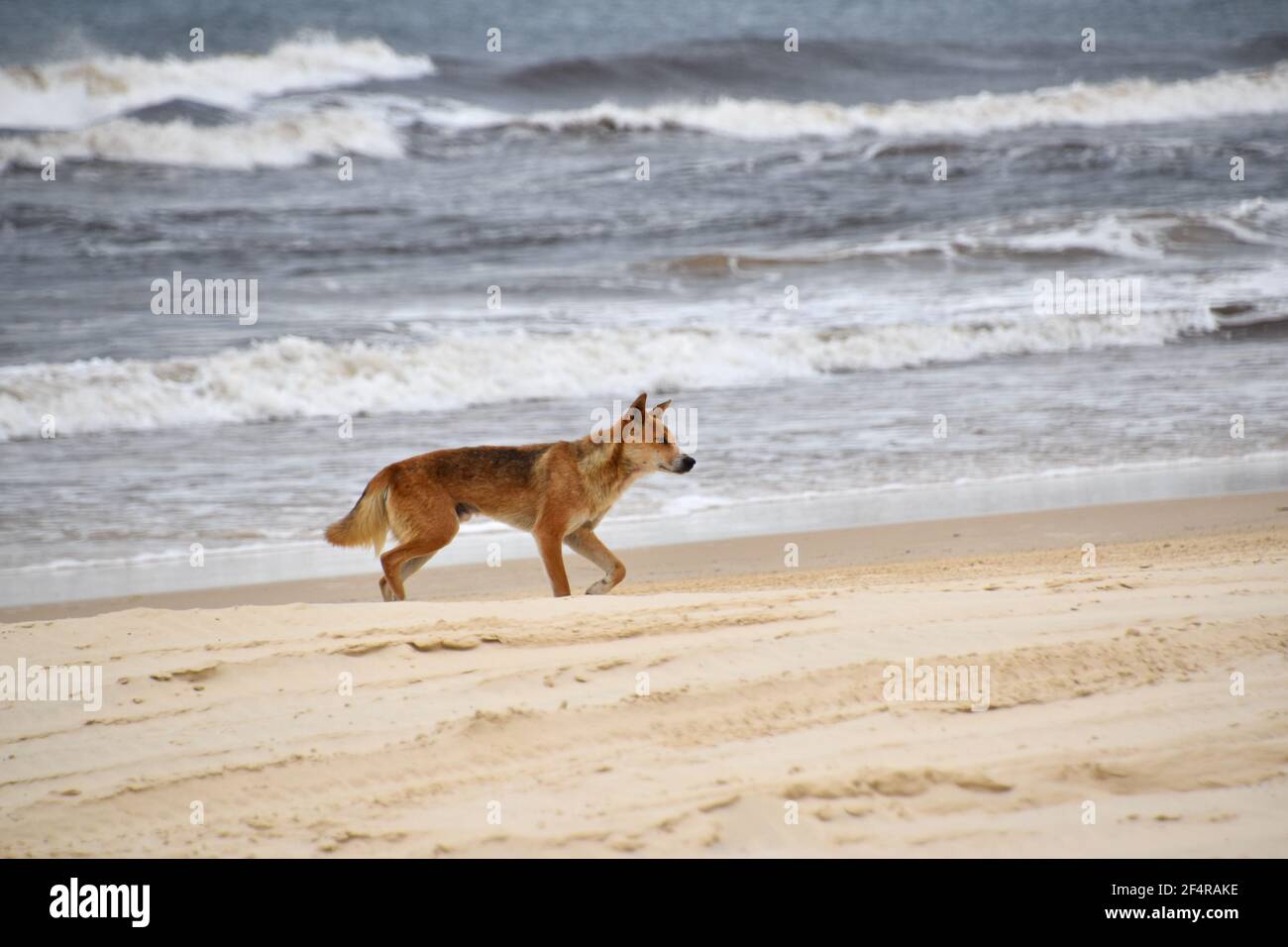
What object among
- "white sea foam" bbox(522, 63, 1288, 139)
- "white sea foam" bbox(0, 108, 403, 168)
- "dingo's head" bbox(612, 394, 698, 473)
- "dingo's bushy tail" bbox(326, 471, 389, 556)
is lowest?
"dingo's bushy tail" bbox(326, 471, 389, 556)

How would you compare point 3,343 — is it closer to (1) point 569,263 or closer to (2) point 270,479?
(2) point 270,479

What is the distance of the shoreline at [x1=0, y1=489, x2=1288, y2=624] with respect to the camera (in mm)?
8102

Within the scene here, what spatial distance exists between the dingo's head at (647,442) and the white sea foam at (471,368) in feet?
23.4

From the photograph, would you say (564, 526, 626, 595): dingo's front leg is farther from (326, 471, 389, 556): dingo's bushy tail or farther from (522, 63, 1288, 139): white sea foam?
(522, 63, 1288, 139): white sea foam

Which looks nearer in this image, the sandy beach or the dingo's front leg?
the sandy beach

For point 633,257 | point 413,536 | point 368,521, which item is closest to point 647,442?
point 413,536

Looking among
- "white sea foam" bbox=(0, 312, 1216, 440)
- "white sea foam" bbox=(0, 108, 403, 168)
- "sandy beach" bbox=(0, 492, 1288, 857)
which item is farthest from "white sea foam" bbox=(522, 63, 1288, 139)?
"sandy beach" bbox=(0, 492, 1288, 857)

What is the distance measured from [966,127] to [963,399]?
24.6 metres

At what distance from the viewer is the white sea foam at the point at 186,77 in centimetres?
3212

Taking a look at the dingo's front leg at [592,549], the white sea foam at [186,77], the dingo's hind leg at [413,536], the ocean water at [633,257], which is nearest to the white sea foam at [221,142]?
the ocean water at [633,257]

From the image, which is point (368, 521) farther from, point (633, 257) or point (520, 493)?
point (633, 257)

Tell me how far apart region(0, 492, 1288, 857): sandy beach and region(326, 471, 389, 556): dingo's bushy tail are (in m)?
1.27

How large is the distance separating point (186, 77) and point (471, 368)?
23.6 metres
